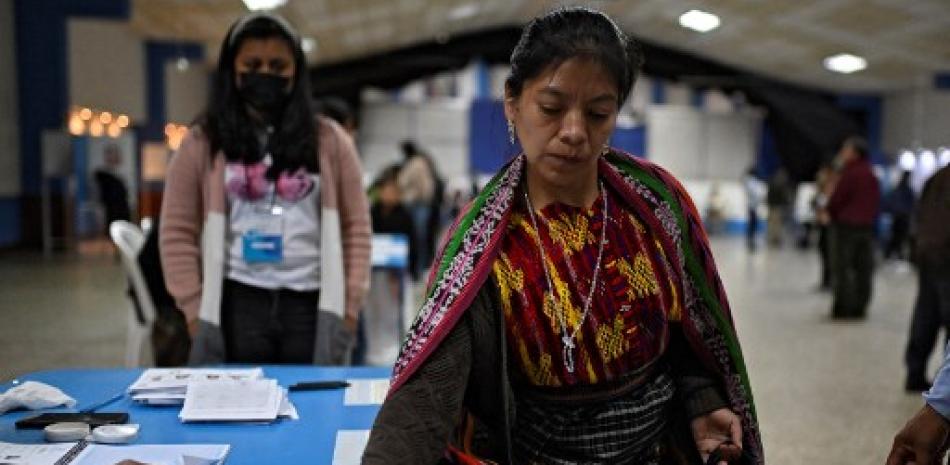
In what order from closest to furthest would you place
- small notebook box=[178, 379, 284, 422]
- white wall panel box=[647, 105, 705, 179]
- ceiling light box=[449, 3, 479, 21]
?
small notebook box=[178, 379, 284, 422], ceiling light box=[449, 3, 479, 21], white wall panel box=[647, 105, 705, 179]

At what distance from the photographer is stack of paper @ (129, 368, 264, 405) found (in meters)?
1.71

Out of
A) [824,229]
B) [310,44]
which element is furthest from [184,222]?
[310,44]

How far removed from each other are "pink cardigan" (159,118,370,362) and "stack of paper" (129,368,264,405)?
1.06ft

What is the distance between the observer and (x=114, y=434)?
1.47 metres

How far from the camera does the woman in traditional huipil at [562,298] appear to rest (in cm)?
118

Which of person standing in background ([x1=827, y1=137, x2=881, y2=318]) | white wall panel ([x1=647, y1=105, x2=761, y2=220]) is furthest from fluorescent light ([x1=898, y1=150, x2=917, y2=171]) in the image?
white wall panel ([x1=647, y1=105, x2=761, y2=220])

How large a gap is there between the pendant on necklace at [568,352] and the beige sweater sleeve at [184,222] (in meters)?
1.40

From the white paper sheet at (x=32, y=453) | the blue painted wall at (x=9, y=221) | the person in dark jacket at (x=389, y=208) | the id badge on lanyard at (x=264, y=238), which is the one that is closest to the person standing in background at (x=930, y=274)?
the id badge on lanyard at (x=264, y=238)

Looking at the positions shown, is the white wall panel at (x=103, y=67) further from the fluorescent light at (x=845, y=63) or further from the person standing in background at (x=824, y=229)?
the person standing in background at (x=824, y=229)

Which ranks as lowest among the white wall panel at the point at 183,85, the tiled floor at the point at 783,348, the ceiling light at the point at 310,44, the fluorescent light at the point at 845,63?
the tiled floor at the point at 783,348

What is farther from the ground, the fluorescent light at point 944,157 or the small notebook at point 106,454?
the fluorescent light at point 944,157

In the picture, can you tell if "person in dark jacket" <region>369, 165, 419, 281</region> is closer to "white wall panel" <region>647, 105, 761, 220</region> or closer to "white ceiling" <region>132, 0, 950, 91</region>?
"white ceiling" <region>132, 0, 950, 91</region>

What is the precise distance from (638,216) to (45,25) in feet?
3.98

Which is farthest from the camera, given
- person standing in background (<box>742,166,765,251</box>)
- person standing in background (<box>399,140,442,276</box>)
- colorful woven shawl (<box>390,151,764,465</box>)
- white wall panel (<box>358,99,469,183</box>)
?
white wall panel (<box>358,99,469,183</box>)
